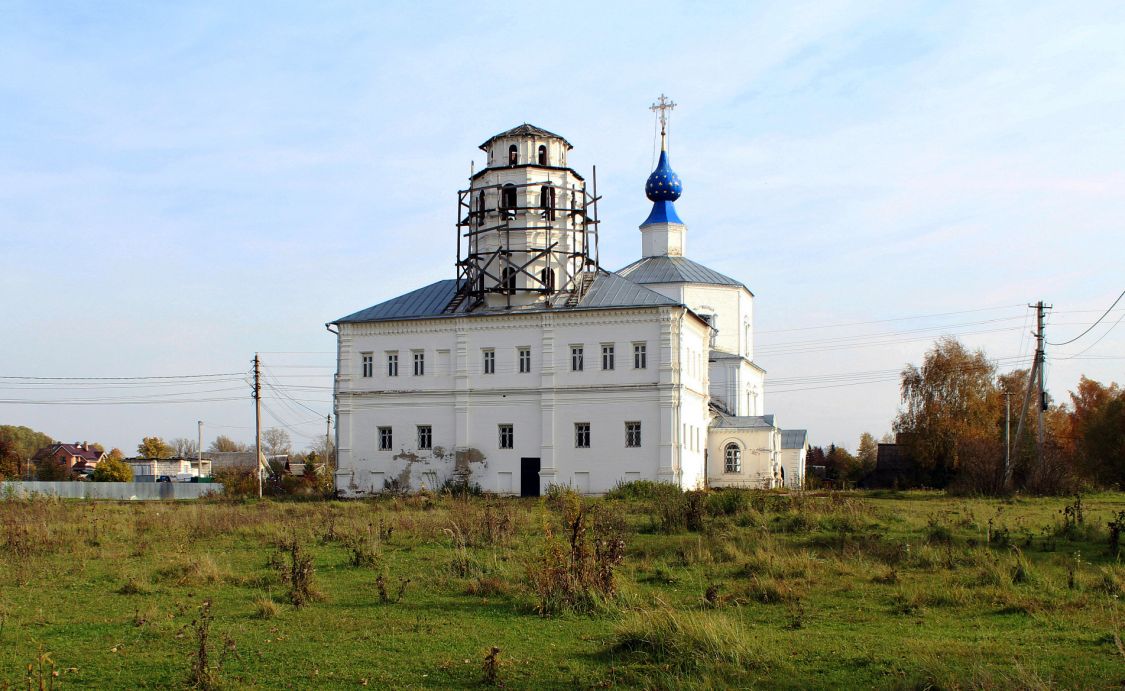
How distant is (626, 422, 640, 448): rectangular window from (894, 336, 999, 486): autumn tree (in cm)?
1965

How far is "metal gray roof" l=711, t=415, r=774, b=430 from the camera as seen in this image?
142 ft

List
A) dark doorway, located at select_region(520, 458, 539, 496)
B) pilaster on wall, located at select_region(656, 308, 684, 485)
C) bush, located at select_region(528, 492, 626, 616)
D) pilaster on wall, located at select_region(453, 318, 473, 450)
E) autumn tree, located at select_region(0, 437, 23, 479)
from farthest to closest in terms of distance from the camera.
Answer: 1. autumn tree, located at select_region(0, 437, 23, 479)
2. pilaster on wall, located at select_region(453, 318, 473, 450)
3. dark doorway, located at select_region(520, 458, 539, 496)
4. pilaster on wall, located at select_region(656, 308, 684, 485)
5. bush, located at select_region(528, 492, 626, 616)

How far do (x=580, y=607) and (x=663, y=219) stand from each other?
41.7 meters

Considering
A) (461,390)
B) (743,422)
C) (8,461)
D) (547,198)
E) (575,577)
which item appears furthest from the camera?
(8,461)

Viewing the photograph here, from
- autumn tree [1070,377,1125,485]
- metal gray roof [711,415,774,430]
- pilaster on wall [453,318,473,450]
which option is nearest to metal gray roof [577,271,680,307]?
pilaster on wall [453,318,473,450]

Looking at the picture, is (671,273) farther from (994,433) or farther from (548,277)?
(994,433)

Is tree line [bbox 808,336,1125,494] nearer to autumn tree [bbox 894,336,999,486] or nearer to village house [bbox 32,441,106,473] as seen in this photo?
autumn tree [bbox 894,336,999,486]

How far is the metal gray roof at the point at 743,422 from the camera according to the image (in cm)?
4319

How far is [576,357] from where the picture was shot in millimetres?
38000

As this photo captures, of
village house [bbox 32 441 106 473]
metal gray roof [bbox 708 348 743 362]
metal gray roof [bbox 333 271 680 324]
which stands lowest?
village house [bbox 32 441 106 473]

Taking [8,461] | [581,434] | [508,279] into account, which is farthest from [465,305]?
[8,461]

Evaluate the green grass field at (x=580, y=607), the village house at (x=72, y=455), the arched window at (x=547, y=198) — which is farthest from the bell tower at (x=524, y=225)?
the village house at (x=72, y=455)

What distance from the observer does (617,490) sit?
3512 cm

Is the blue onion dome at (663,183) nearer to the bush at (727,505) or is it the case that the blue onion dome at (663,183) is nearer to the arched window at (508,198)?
the arched window at (508,198)
